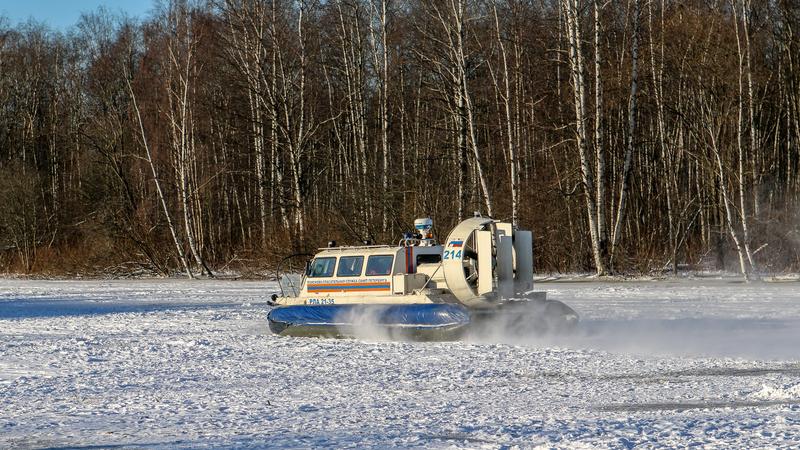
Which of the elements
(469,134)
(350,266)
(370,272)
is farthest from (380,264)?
(469,134)

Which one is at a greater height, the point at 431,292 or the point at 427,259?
the point at 427,259

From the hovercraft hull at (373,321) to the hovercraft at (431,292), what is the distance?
16 mm

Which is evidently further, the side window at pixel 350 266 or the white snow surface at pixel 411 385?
the side window at pixel 350 266

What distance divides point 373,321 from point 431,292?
111 cm

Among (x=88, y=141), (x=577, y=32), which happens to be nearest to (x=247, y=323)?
(x=577, y=32)

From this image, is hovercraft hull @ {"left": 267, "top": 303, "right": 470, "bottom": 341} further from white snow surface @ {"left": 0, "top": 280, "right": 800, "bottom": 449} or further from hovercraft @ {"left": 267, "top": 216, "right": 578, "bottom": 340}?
white snow surface @ {"left": 0, "top": 280, "right": 800, "bottom": 449}

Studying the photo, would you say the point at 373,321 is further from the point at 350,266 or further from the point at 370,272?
the point at 350,266

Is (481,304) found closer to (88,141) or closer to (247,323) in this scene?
(247,323)

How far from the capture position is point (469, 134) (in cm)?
4000

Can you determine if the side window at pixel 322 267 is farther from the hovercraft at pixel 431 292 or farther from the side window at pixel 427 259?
the side window at pixel 427 259

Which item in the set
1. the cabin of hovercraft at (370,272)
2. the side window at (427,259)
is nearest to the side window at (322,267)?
the cabin of hovercraft at (370,272)

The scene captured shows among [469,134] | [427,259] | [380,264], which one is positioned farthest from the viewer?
[469,134]

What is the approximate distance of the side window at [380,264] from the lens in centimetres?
1808

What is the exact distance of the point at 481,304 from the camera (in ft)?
57.8
